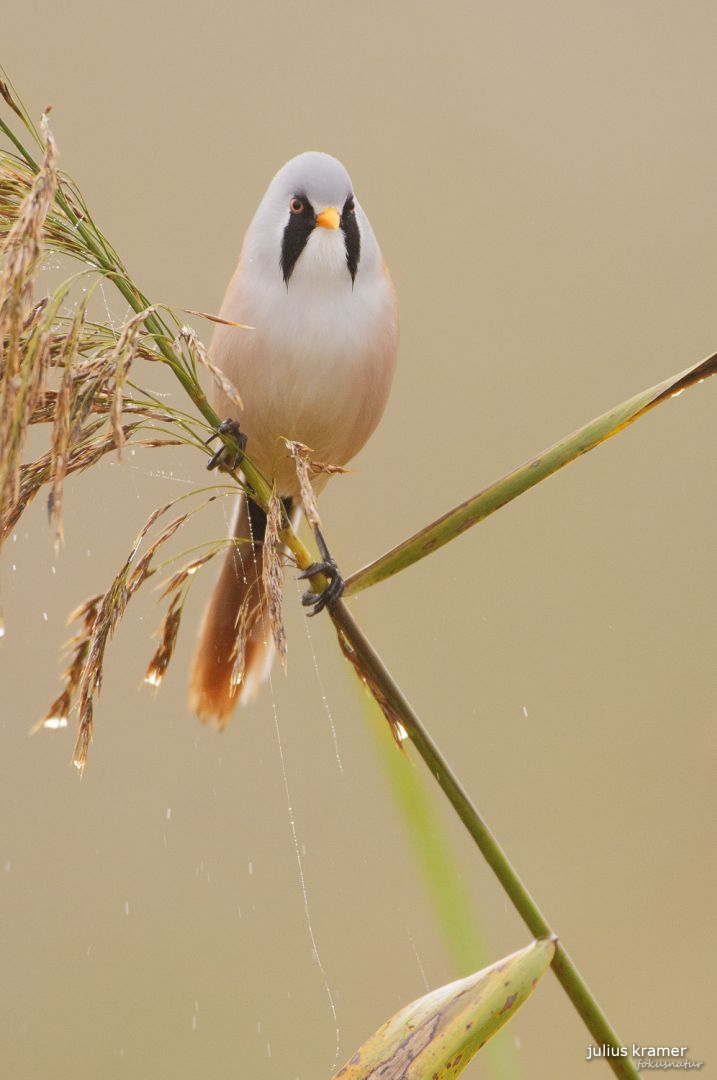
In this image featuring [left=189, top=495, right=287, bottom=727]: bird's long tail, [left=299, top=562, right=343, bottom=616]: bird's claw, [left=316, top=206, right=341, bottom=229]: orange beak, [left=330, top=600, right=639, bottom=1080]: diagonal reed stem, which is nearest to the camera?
[left=330, top=600, right=639, bottom=1080]: diagonal reed stem

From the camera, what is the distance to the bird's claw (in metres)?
0.75

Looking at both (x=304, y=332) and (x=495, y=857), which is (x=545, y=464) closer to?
(x=495, y=857)

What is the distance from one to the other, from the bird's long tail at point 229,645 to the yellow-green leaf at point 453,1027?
1.33 feet

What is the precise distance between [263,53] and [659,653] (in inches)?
70.2

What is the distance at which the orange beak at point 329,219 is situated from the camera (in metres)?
0.97

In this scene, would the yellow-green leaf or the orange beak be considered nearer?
the yellow-green leaf

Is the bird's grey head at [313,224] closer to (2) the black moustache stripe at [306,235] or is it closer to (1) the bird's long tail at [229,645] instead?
(2) the black moustache stripe at [306,235]

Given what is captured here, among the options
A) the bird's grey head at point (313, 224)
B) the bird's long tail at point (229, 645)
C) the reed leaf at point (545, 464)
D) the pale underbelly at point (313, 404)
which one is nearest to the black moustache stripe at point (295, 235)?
the bird's grey head at point (313, 224)

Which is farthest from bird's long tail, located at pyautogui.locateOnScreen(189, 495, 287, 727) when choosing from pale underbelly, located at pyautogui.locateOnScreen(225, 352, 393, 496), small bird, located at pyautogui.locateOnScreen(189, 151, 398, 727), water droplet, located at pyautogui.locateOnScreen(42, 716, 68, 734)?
water droplet, located at pyautogui.locateOnScreen(42, 716, 68, 734)

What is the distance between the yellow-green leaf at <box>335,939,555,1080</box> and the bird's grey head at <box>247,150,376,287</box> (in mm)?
654


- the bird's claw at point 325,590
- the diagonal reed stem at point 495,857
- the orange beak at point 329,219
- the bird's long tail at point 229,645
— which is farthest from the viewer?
the bird's long tail at point 229,645

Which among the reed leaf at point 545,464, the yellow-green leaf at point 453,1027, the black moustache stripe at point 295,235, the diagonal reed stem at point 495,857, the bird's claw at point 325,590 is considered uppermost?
the black moustache stripe at point 295,235

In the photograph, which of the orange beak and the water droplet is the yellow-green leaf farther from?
the orange beak

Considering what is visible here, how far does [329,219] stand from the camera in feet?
3.19
